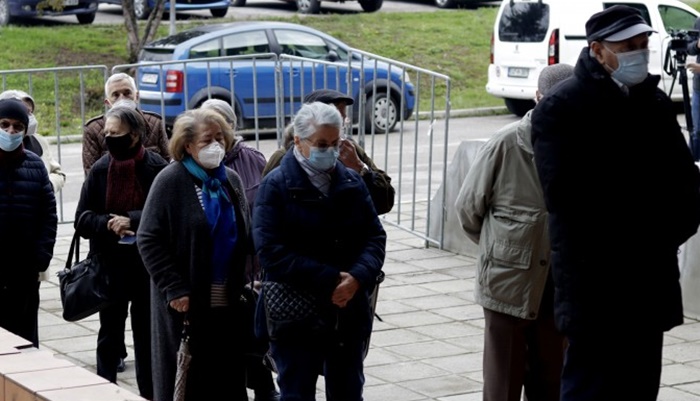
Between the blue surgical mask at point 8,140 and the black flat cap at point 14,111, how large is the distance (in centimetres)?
9

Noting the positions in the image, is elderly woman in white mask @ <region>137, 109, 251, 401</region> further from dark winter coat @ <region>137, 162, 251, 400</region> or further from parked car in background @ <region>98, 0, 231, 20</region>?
parked car in background @ <region>98, 0, 231, 20</region>

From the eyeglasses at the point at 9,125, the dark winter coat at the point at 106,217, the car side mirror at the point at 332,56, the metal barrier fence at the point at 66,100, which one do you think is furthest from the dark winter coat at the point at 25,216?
the car side mirror at the point at 332,56

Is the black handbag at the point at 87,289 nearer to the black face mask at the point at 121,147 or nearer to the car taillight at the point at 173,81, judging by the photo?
the black face mask at the point at 121,147

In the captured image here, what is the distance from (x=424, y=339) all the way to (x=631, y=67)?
390 cm

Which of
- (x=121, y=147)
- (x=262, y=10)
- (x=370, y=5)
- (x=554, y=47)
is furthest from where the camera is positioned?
(x=262, y=10)

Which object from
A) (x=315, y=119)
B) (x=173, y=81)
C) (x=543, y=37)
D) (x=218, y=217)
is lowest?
(x=543, y=37)

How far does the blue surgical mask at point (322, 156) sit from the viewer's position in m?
5.82

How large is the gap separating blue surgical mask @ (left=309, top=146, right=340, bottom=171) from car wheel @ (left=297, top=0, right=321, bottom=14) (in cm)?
2535

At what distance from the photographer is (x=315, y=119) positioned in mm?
5844

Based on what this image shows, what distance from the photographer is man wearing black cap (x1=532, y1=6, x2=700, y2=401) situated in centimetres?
490

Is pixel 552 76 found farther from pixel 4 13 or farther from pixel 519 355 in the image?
pixel 4 13

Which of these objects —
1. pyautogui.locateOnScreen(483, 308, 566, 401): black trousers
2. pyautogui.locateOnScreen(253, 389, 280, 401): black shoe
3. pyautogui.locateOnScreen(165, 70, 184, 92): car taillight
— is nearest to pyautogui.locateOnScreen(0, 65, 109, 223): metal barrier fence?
pyautogui.locateOnScreen(165, 70, 184, 92): car taillight

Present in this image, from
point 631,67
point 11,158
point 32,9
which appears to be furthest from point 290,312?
point 32,9

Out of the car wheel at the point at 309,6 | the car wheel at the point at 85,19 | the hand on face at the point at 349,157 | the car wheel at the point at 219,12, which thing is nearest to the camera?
the hand on face at the point at 349,157
